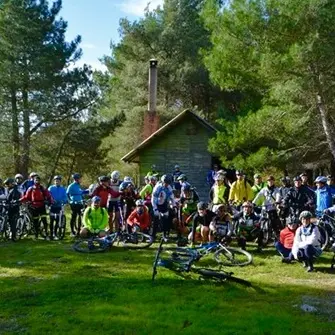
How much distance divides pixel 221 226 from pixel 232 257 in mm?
1236

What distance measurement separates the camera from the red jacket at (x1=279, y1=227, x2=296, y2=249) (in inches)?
413

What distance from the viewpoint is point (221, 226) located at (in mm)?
10922

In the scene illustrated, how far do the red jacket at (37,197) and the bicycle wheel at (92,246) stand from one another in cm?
200

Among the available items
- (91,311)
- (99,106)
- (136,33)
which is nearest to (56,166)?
(99,106)

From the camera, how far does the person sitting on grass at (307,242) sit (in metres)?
9.49

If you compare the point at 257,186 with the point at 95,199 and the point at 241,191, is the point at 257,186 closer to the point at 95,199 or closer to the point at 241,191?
the point at 241,191

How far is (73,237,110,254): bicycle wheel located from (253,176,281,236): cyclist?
152 inches

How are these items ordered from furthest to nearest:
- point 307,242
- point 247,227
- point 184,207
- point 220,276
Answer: point 184,207
point 247,227
point 307,242
point 220,276

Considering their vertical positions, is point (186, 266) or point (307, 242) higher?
point (307, 242)

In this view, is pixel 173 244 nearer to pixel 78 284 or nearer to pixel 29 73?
pixel 78 284

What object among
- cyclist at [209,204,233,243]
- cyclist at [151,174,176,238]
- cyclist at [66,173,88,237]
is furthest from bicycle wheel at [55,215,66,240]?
cyclist at [209,204,233,243]

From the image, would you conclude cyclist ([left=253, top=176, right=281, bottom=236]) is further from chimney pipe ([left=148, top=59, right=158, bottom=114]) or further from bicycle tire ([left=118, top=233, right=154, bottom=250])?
chimney pipe ([left=148, top=59, right=158, bottom=114])

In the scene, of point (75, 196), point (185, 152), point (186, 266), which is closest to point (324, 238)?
point (186, 266)

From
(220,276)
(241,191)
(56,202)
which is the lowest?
(220,276)
